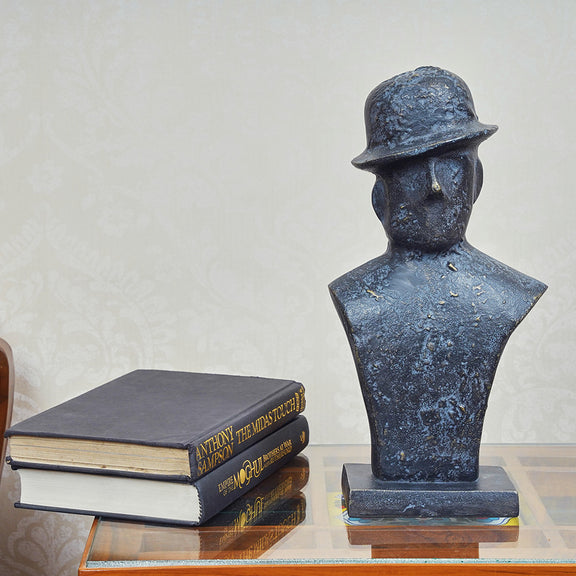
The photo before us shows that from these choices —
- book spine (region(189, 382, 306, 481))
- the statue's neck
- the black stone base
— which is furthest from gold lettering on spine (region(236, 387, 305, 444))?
the statue's neck

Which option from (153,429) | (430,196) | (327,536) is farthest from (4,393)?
(430,196)

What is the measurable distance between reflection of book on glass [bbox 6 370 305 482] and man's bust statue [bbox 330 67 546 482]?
16 cm

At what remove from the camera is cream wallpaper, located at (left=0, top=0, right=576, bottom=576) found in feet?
4.58

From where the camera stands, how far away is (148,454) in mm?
867

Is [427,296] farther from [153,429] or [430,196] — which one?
[153,429]

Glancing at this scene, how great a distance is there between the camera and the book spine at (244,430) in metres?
0.86

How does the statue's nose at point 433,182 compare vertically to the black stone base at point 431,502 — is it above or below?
above

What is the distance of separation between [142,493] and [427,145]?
0.46 meters

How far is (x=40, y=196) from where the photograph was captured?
1435mm

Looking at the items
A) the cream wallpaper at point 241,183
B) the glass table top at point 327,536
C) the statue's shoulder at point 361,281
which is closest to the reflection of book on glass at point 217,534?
the glass table top at point 327,536

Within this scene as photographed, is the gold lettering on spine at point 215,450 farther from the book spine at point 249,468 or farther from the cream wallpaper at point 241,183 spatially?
the cream wallpaper at point 241,183

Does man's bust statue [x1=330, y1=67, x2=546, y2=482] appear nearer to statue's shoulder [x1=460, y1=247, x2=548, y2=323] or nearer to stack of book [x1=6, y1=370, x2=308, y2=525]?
statue's shoulder [x1=460, y1=247, x2=548, y2=323]

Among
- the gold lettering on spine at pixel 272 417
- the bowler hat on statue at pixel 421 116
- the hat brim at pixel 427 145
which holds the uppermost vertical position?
the bowler hat on statue at pixel 421 116

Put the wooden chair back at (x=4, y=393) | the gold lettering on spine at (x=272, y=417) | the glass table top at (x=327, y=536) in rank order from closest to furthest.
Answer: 1. the glass table top at (x=327, y=536)
2. the gold lettering on spine at (x=272, y=417)
3. the wooden chair back at (x=4, y=393)
